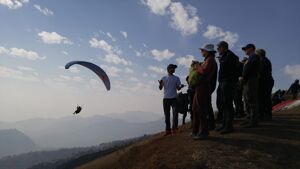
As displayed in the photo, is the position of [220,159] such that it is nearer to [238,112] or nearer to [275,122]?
[275,122]

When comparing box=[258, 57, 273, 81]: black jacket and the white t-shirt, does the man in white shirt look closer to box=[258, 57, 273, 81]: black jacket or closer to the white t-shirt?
the white t-shirt

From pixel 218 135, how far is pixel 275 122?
4027 mm

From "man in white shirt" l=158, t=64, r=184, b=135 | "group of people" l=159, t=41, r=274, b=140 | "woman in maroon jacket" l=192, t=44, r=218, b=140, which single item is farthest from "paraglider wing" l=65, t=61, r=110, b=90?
"woman in maroon jacket" l=192, t=44, r=218, b=140

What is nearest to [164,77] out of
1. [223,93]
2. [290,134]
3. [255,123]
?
[223,93]

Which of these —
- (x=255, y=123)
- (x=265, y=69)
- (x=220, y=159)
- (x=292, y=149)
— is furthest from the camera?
(x=265, y=69)

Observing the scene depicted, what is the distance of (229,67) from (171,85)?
273 centimetres

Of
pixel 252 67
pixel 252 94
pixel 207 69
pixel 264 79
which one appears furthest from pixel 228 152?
pixel 264 79

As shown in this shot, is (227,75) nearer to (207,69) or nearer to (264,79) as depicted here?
(207,69)

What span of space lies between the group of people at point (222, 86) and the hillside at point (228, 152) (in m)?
0.62

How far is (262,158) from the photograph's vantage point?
9164mm

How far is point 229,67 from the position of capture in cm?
1129

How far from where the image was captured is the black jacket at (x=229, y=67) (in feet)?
36.9

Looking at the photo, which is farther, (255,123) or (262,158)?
(255,123)

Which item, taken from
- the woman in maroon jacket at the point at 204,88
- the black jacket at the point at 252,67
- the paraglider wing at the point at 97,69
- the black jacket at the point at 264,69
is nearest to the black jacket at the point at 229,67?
the woman in maroon jacket at the point at 204,88
